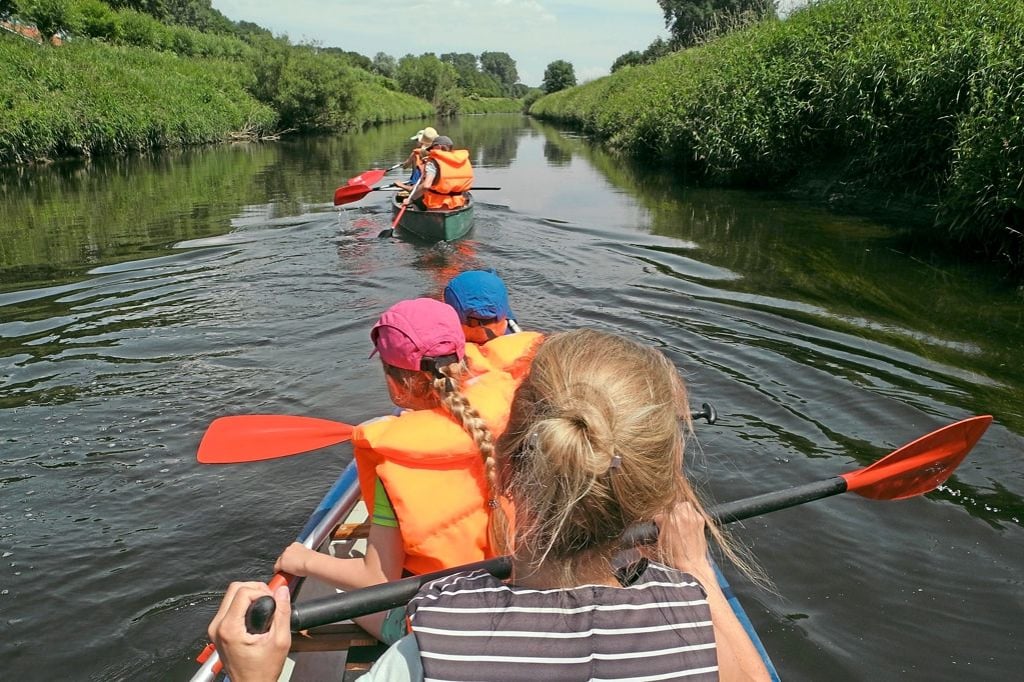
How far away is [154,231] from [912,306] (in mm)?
9108

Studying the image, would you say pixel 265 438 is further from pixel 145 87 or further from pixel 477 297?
pixel 145 87

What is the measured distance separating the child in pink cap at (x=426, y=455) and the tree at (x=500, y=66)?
549 ft

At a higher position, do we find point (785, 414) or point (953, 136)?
point (953, 136)

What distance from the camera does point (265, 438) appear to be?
107 inches

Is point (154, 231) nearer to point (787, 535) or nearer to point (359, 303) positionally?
point (359, 303)

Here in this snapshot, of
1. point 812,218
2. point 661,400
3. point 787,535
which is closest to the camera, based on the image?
point 661,400

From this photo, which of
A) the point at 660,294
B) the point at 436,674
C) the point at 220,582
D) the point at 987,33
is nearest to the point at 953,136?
the point at 987,33

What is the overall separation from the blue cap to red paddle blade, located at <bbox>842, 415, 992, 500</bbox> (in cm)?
192

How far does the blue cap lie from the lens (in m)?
3.96

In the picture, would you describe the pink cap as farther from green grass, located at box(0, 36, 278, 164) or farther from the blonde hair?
green grass, located at box(0, 36, 278, 164)

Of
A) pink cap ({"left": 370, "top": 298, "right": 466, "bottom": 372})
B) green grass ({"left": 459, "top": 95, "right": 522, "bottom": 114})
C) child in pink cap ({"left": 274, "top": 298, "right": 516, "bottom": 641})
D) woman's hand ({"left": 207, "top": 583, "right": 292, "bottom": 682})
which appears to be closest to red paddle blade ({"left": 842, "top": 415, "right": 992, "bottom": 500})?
child in pink cap ({"left": 274, "top": 298, "right": 516, "bottom": 641})

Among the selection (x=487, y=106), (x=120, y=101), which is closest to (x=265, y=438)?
(x=120, y=101)

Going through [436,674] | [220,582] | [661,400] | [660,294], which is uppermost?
[661,400]

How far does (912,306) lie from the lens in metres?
6.80
